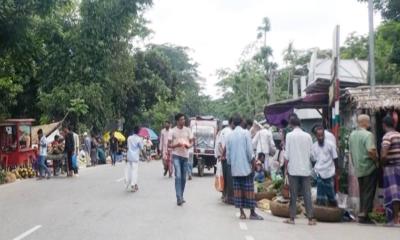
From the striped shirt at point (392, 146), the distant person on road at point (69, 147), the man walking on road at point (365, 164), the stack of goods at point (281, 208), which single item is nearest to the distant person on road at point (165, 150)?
the distant person on road at point (69, 147)

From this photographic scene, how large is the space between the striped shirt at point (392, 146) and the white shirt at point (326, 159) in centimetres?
120

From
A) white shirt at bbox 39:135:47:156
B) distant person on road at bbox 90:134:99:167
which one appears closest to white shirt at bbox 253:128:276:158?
white shirt at bbox 39:135:47:156

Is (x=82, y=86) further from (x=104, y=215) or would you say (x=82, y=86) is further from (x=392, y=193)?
(x=392, y=193)

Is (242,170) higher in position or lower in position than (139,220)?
higher

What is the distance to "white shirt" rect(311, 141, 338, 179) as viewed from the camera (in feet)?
41.8

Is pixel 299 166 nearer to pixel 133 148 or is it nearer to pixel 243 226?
pixel 243 226

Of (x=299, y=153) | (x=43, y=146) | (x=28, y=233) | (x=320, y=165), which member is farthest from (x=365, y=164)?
(x=43, y=146)

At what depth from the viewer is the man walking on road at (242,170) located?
12320 millimetres

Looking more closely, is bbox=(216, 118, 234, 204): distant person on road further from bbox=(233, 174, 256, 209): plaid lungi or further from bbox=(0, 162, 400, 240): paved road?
bbox=(233, 174, 256, 209): plaid lungi

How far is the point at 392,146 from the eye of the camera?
39.0ft

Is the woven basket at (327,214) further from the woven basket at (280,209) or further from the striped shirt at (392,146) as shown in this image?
the striped shirt at (392,146)

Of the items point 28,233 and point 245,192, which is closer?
point 28,233

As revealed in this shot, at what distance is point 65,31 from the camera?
125ft

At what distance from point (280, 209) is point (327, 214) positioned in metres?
1.06
